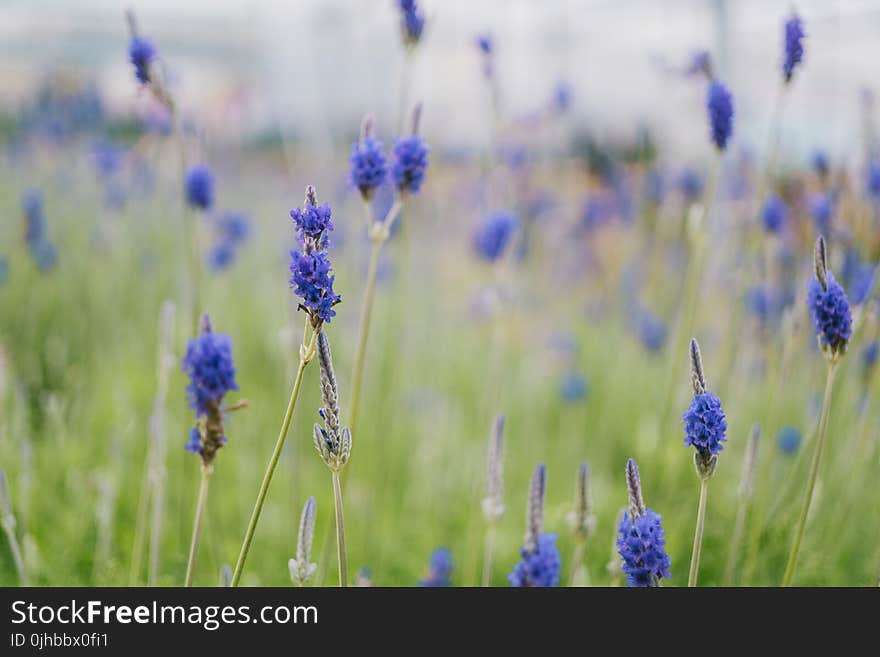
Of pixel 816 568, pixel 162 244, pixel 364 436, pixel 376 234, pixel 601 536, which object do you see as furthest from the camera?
pixel 162 244

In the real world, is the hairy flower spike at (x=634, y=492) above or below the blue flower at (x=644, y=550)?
above

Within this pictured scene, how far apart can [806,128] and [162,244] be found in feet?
12.5

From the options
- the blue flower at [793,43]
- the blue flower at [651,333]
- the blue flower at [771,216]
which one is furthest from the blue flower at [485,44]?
the blue flower at [651,333]

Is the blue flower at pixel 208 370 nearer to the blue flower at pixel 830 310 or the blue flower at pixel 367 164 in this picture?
the blue flower at pixel 367 164

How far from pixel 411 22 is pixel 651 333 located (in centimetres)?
175

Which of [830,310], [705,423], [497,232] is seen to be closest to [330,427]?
[705,423]

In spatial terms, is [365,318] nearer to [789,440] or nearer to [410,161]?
[410,161]

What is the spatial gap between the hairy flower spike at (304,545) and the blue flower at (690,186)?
2.14m

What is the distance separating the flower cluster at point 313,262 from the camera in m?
0.73

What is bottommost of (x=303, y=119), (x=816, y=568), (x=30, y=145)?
(x=816, y=568)

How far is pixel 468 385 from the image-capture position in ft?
9.83
